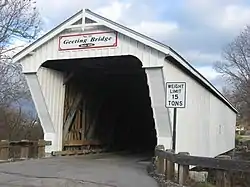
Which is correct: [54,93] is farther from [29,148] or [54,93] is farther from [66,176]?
[66,176]

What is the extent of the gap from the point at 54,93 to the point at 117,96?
6.39 meters

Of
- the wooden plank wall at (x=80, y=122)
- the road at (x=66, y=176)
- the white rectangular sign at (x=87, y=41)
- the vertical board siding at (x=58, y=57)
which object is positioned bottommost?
the road at (x=66, y=176)

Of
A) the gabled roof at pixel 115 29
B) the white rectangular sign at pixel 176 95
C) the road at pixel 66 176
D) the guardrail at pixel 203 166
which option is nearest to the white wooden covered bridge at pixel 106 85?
the gabled roof at pixel 115 29

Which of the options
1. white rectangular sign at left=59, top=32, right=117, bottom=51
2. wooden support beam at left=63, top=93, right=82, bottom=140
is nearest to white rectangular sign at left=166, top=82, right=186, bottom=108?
white rectangular sign at left=59, top=32, right=117, bottom=51

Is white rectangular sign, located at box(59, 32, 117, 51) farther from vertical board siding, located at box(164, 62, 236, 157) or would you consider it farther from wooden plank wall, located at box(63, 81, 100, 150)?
wooden plank wall, located at box(63, 81, 100, 150)

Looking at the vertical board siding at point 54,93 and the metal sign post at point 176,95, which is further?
the vertical board siding at point 54,93

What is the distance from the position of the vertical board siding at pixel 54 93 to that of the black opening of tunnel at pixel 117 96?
1.02 feet

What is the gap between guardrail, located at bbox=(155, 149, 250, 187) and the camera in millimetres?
8491

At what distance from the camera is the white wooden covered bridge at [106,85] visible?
47.8ft

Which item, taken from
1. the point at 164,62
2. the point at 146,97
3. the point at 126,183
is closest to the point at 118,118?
the point at 146,97

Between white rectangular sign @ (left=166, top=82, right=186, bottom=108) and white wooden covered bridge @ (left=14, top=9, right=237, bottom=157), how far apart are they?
372 cm

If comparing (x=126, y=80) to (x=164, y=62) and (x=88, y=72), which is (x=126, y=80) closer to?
(x=88, y=72)

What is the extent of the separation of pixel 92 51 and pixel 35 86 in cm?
287

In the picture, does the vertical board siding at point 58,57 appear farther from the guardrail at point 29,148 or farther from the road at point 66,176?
the road at point 66,176
